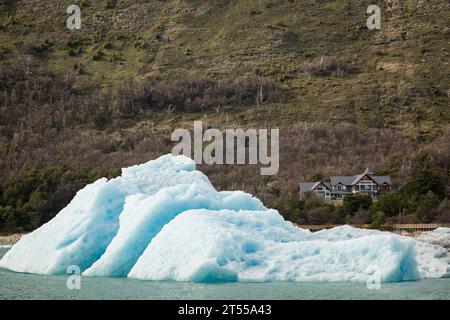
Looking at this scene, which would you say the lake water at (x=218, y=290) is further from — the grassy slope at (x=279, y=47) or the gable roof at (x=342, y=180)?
the grassy slope at (x=279, y=47)

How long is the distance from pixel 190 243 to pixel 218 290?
2.10 metres

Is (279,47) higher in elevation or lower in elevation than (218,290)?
higher

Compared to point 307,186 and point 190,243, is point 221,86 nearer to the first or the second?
point 307,186

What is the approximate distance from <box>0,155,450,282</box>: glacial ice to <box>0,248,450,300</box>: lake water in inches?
19.0

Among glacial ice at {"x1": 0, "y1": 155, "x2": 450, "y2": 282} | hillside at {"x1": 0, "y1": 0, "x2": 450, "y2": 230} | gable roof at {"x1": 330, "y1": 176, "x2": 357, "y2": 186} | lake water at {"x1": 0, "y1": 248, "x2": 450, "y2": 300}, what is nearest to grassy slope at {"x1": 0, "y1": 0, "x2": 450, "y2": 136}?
hillside at {"x1": 0, "y1": 0, "x2": 450, "y2": 230}

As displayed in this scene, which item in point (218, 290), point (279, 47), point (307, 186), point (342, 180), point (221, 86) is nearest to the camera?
point (218, 290)

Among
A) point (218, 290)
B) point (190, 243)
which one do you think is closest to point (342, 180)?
point (190, 243)

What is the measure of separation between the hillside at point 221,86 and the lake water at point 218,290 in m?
29.4

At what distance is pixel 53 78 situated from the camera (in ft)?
277

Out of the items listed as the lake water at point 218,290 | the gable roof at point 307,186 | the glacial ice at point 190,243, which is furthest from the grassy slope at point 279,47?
the lake water at point 218,290

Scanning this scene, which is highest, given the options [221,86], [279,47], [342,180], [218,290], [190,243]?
[279,47]

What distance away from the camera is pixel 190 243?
79.3 ft

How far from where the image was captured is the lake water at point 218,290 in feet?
71.9

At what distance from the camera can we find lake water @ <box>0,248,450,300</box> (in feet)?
71.9
